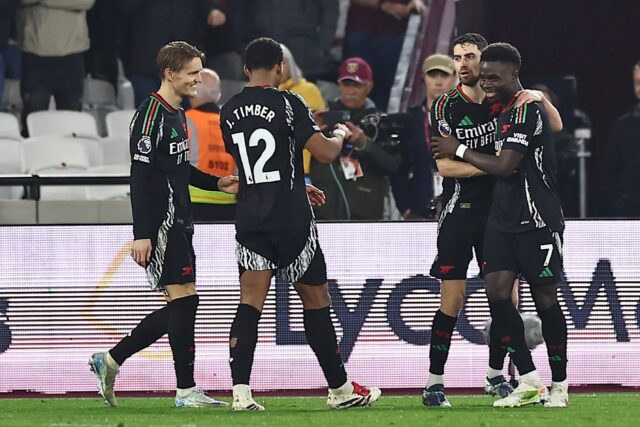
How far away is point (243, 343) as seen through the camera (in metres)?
8.93

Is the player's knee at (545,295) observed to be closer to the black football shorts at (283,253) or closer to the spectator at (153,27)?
the black football shorts at (283,253)

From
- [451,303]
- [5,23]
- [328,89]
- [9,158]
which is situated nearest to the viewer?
[451,303]

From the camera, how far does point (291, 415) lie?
8.82 meters

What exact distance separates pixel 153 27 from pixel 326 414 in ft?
22.4

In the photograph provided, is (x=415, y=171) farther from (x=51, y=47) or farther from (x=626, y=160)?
(x=51, y=47)

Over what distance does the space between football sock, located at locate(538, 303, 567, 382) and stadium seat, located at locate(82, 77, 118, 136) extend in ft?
26.1

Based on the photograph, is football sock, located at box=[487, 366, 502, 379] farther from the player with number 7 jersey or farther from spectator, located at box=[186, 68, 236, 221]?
spectator, located at box=[186, 68, 236, 221]

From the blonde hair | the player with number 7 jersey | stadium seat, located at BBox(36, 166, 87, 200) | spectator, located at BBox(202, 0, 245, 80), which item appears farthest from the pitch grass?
spectator, located at BBox(202, 0, 245, 80)

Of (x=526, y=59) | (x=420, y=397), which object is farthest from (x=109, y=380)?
(x=526, y=59)

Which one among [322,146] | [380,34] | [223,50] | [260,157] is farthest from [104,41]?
[322,146]

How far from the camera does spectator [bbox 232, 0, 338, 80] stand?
1491cm

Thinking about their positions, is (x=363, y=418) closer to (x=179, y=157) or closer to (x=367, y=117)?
(x=179, y=157)

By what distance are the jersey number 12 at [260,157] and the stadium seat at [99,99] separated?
732cm

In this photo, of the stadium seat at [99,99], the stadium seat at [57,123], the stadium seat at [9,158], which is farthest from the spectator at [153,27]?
the stadium seat at [9,158]
